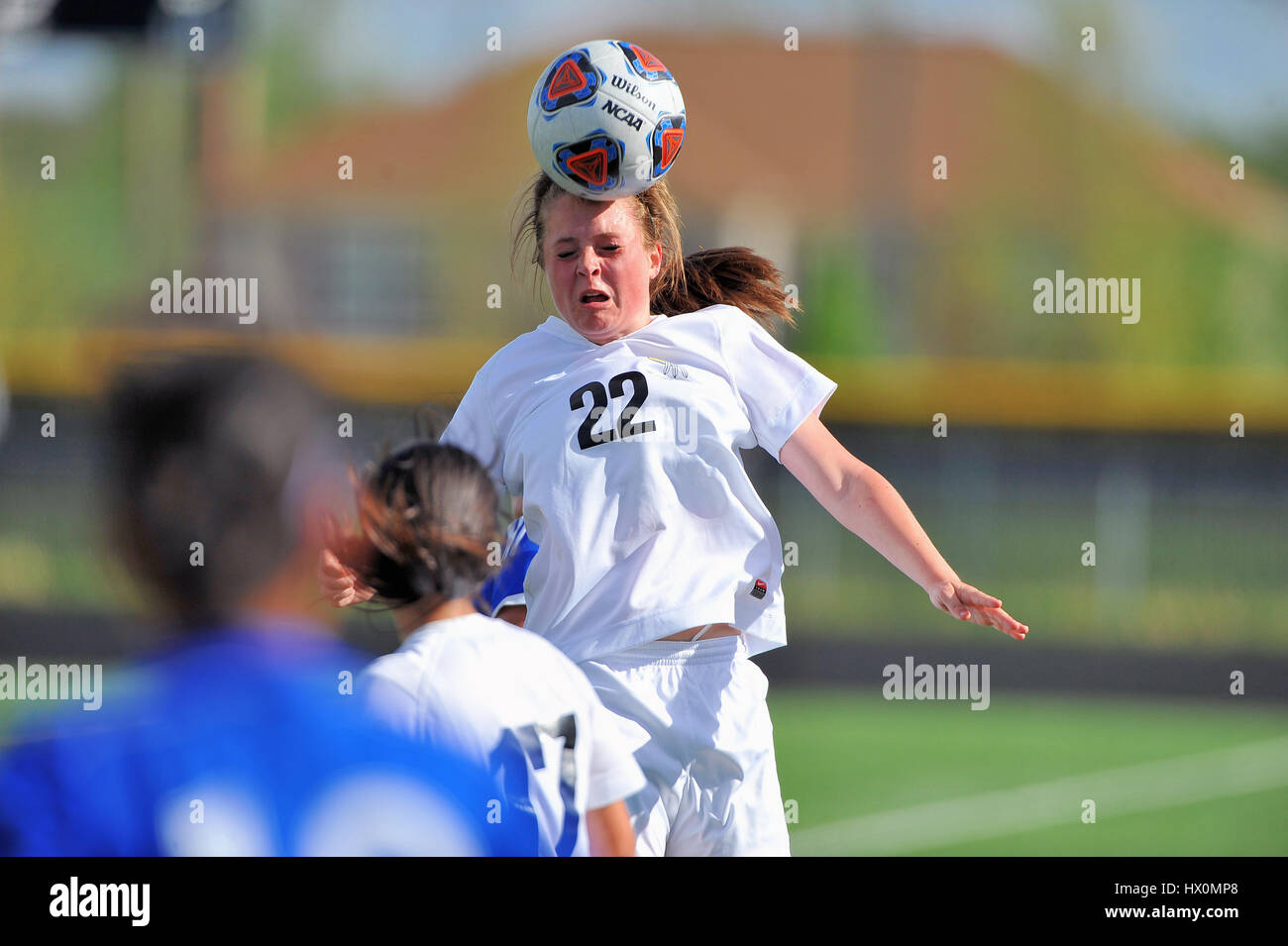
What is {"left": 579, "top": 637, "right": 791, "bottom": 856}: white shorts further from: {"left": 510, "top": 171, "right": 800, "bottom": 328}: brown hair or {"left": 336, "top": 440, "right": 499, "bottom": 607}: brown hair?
{"left": 510, "top": 171, "right": 800, "bottom": 328}: brown hair

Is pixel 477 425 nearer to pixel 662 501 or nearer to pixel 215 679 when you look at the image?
pixel 662 501

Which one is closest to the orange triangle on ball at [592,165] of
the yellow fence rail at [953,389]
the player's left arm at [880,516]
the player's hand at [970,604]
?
the player's left arm at [880,516]

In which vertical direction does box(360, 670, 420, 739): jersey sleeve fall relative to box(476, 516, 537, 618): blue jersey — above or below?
below

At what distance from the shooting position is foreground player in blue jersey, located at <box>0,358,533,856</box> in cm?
145

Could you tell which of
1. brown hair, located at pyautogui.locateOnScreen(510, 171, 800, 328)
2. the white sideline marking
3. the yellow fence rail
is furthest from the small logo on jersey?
the yellow fence rail

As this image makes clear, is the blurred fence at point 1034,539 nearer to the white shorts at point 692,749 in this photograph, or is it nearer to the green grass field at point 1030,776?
the green grass field at point 1030,776

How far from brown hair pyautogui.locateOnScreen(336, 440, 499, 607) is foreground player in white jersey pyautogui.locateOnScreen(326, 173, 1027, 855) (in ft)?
1.41

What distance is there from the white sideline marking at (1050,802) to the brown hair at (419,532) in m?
4.46

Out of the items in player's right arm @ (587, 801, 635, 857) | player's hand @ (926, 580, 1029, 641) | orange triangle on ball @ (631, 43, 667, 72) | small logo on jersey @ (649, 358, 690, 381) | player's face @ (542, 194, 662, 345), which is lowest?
player's right arm @ (587, 801, 635, 857)

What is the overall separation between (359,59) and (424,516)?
96.2 feet

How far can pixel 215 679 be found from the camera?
1468mm

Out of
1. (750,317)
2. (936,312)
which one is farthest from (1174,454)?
(936,312)

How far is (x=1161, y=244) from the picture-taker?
88.3ft

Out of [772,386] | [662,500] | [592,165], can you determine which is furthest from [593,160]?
[662,500]
